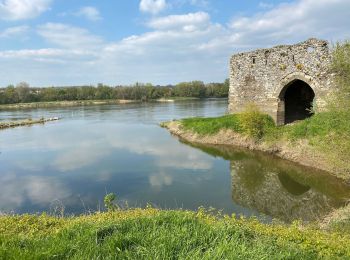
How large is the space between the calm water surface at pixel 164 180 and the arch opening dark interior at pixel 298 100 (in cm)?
573

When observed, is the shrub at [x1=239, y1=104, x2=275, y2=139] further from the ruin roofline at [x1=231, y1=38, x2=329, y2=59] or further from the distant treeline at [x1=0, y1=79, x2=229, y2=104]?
the distant treeline at [x1=0, y1=79, x2=229, y2=104]

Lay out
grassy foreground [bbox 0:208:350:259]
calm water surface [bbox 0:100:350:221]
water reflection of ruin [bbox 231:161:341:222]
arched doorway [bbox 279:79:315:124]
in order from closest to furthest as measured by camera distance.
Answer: grassy foreground [bbox 0:208:350:259], water reflection of ruin [bbox 231:161:341:222], calm water surface [bbox 0:100:350:221], arched doorway [bbox 279:79:315:124]

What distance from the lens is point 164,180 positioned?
13719 millimetres

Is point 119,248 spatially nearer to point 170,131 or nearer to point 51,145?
point 51,145

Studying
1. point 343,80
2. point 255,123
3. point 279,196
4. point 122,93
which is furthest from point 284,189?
point 122,93

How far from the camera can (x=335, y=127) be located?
482 inches

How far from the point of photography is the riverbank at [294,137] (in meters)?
11.8

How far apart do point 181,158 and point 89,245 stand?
44.3 ft

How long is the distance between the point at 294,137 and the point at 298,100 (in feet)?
22.6

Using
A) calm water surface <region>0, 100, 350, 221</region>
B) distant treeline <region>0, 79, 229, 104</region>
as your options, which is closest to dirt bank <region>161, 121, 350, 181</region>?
calm water surface <region>0, 100, 350, 221</region>

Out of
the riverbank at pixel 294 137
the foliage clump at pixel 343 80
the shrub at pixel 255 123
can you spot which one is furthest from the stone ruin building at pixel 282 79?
the foliage clump at pixel 343 80

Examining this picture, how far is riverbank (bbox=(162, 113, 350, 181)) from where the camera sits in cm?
1178

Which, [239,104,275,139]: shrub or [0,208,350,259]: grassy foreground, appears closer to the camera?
[0,208,350,259]: grassy foreground

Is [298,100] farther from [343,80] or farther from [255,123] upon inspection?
[343,80]
